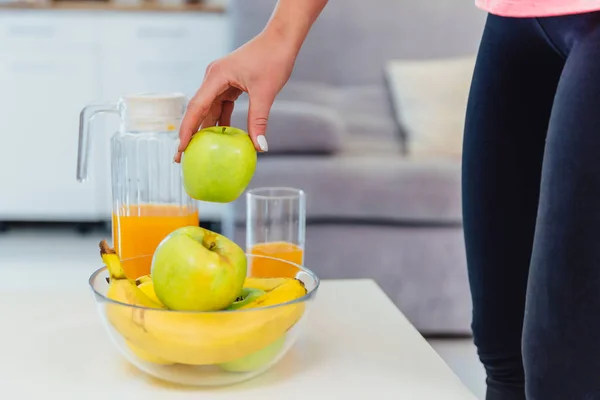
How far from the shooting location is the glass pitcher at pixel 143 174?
0.90 m

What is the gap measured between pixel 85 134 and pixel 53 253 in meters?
1.88

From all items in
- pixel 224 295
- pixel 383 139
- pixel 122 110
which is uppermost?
pixel 122 110

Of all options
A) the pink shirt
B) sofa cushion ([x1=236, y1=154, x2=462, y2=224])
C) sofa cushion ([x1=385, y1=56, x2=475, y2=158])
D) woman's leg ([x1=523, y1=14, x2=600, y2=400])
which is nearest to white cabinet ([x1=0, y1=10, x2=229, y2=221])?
sofa cushion ([x1=385, y1=56, x2=475, y2=158])

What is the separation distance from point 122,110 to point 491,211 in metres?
0.44

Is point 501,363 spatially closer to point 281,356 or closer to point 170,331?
point 281,356

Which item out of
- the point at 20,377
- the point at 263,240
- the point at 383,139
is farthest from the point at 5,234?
the point at 20,377

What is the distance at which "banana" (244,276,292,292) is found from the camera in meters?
0.80

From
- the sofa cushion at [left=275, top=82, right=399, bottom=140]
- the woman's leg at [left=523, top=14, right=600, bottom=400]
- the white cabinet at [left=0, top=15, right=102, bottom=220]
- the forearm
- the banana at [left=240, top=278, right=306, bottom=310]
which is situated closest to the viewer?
the woman's leg at [left=523, top=14, right=600, bottom=400]

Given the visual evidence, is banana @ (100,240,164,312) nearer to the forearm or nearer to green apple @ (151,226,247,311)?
green apple @ (151,226,247,311)

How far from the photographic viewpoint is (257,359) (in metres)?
0.70

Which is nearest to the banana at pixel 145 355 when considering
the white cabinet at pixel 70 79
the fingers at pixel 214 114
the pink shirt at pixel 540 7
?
the fingers at pixel 214 114

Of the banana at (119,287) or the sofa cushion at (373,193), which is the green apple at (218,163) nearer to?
the banana at (119,287)

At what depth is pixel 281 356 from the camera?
727 millimetres

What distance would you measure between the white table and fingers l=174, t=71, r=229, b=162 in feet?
0.76
